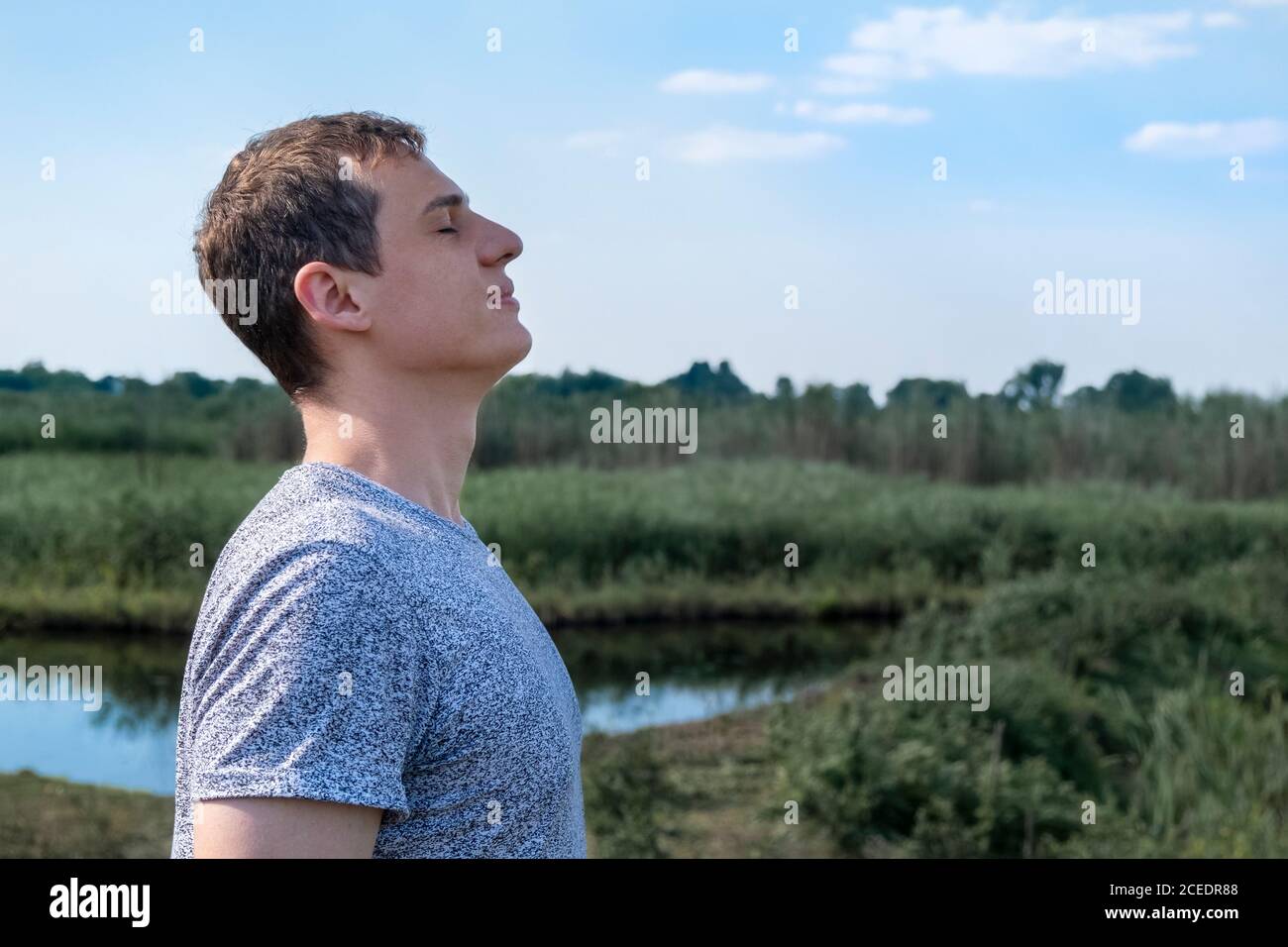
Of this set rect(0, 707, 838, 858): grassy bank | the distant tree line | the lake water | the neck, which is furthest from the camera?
the distant tree line

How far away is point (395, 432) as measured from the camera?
153cm

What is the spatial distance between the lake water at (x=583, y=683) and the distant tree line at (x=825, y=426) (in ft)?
7.54

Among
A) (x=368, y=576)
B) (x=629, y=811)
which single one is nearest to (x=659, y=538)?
(x=629, y=811)

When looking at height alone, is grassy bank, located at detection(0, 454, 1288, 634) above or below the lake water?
above

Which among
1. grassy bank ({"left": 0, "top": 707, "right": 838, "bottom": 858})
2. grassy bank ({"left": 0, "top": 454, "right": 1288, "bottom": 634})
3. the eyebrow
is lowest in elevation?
grassy bank ({"left": 0, "top": 707, "right": 838, "bottom": 858})

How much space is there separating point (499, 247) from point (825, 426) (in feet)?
35.2

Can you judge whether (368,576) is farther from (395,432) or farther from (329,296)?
(329,296)

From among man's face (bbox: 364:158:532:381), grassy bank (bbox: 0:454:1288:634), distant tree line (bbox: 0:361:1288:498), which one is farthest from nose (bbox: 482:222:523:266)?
distant tree line (bbox: 0:361:1288:498)

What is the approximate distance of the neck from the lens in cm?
149

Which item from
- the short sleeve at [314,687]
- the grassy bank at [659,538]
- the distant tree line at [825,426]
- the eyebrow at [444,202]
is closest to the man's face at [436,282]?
the eyebrow at [444,202]

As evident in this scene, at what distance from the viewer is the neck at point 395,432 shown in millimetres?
1487

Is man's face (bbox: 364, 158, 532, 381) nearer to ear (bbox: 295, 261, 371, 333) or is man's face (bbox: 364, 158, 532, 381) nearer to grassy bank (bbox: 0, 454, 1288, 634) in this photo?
ear (bbox: 295, 261, 371, 333)

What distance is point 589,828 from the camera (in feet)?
17.1
